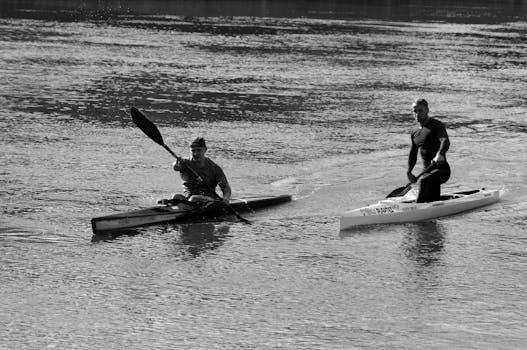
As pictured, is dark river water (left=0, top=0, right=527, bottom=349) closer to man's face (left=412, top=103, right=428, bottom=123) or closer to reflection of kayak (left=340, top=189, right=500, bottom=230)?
reflection of kayak (left=340, top=189, right=500, bottom=230)

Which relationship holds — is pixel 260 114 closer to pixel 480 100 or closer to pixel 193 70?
pixel 480 100

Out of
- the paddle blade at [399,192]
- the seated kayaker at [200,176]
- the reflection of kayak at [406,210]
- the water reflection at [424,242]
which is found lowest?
the water reflection at [424,242]

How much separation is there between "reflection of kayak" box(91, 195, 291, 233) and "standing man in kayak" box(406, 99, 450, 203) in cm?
278

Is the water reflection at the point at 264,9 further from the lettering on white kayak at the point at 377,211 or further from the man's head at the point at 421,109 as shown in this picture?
the lettering on white kayak at the point at 377,211

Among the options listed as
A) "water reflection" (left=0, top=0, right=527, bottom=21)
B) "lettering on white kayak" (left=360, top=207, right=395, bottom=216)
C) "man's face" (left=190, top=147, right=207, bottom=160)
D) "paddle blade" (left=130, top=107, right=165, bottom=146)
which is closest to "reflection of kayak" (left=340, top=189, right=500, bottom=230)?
"lettering on white kayak" (left=360, top=207, right=395, bottom=216)

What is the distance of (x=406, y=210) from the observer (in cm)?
1781

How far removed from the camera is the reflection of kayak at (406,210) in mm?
17359

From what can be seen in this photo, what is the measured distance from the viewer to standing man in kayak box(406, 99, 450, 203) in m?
17.8

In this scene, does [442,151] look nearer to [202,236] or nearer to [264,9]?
[202,236]

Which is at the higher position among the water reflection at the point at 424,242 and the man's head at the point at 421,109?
the man's head at the point at 421,109

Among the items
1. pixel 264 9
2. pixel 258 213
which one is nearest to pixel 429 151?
pixel 258 213

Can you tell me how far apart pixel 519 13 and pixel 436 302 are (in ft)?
315

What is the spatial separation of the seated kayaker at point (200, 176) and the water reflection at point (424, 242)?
2906mm

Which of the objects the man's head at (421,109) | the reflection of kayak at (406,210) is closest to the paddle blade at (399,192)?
the reflection of kayak at (406,210)
